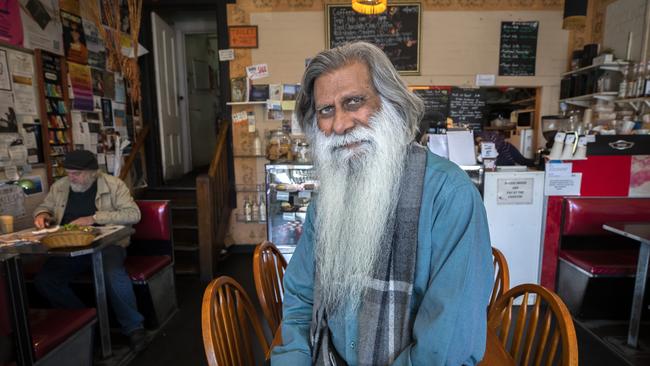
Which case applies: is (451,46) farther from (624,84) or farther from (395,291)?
(395,291)

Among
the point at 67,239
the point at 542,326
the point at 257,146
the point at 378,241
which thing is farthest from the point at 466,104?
the point at 67,239

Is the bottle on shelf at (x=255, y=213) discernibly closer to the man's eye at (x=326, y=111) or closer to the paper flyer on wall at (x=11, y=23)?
the paper flyer on wall at (x=11, y=23)

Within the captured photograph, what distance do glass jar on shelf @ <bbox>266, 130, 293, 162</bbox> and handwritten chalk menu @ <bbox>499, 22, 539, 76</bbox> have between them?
277 centimetres

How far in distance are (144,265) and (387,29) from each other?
367 cm

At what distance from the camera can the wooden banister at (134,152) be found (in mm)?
4023

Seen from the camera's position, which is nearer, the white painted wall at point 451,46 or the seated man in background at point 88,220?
the seated man in background at point 88,220

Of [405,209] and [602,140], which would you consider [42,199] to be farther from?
[602,140]

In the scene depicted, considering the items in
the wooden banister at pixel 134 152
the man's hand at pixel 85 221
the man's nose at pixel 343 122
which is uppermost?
the man's nose at pixel 343 122

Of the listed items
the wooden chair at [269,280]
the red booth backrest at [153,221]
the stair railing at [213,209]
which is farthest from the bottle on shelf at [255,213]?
the wooden chair at [269,280]

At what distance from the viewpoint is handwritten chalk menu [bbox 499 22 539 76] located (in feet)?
14.0

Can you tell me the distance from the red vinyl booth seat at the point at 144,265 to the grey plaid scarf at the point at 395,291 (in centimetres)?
226

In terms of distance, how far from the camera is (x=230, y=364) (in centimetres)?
125

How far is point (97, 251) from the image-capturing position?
2217 mm

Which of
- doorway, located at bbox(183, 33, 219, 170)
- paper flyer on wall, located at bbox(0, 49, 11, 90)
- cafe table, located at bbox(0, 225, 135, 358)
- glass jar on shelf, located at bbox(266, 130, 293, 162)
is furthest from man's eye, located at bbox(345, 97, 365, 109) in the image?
doorway, located at bbox(183, 33, 219, 170)
